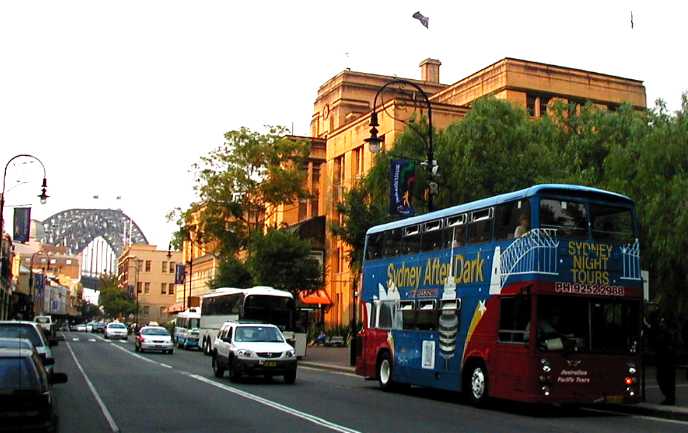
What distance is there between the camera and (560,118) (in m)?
40.3

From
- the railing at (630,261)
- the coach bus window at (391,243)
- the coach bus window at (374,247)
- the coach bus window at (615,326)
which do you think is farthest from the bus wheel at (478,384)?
the coach bus window at (374,247)

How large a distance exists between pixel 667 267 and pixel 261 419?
15057mm

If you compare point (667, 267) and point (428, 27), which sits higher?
point (428, 27)

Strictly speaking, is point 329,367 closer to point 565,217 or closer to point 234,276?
point 565,217

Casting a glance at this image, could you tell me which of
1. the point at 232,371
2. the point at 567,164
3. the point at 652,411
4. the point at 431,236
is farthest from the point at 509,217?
the point at 567,164

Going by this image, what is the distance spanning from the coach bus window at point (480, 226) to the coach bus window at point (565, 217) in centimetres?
168

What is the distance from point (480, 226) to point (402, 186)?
30.1ft

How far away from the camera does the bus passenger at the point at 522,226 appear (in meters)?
17.1

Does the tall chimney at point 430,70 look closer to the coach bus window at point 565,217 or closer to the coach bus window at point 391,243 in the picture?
the coach bus window at point 391,243


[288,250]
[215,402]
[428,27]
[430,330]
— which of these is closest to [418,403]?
[430,330]

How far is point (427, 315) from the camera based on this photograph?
2100cm

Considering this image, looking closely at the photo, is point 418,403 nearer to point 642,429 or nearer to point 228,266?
point 642,429

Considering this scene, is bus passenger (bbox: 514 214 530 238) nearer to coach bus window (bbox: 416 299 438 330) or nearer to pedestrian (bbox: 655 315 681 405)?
coach bus window (bbox: 416 299 438 330)

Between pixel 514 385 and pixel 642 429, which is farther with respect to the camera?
pixel 514 385
